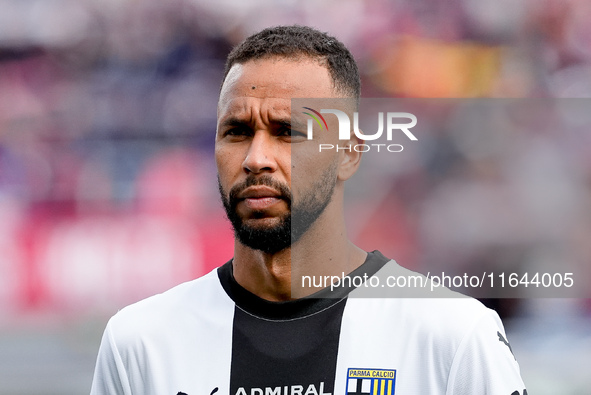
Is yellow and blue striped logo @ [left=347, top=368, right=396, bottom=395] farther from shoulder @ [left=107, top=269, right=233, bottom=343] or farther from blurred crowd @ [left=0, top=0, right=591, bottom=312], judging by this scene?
blurred crowd @ [left=0, top=0, right=591, bottom=312]

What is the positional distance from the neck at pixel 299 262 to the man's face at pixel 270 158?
5 centimetres

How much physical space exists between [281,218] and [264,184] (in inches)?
4.5

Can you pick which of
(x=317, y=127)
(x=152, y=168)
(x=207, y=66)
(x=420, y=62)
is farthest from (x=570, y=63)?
(x=317, y=127)

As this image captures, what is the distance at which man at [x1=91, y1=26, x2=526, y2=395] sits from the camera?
6.73 feet

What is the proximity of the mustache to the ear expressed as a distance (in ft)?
0.83

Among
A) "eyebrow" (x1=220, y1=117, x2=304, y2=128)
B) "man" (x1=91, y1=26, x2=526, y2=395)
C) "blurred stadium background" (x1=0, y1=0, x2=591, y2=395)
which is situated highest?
"blurred stadium background" (x1=0, y1=0, x2=591, y2=395)

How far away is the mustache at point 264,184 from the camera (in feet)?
6.82

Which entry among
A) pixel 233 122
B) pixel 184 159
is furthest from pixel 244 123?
pixel 184 159

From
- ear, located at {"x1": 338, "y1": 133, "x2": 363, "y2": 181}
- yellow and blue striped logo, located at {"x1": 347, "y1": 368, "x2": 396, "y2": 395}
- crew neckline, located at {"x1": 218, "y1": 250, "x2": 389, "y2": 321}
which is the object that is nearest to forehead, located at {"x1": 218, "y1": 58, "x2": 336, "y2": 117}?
ear, located at {"x1": 338, "y1": 133, "x2": 363, "y2": 181}

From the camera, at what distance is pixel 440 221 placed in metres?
5.04

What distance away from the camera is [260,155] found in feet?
6.86

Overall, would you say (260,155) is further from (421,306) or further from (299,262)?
(421,306)

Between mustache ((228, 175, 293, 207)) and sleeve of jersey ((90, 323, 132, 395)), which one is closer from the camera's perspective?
mustache ((228, 175, 293, 207))

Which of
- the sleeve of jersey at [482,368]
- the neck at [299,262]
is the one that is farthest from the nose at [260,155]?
the sleeve of jersey at [482,368]
